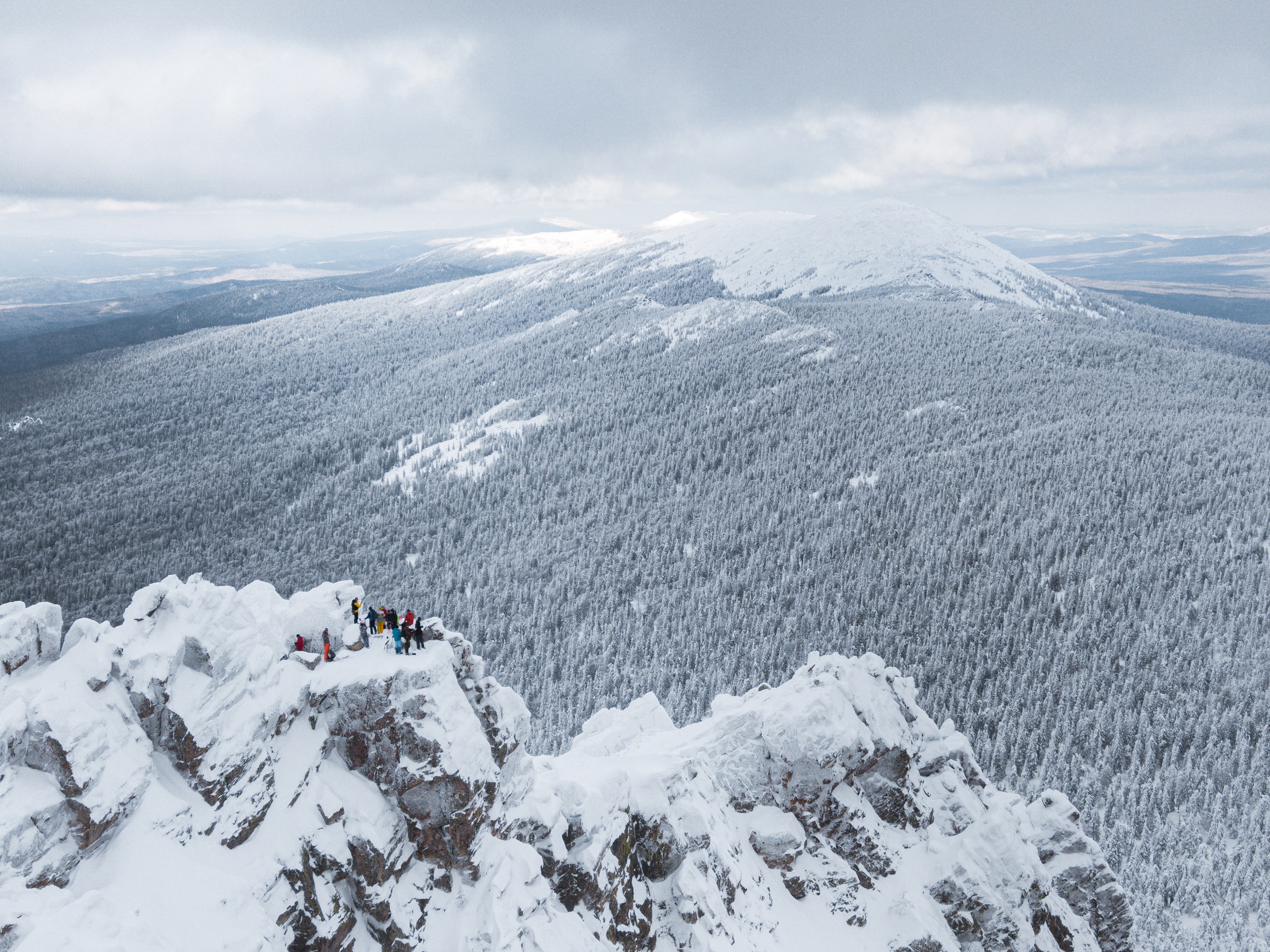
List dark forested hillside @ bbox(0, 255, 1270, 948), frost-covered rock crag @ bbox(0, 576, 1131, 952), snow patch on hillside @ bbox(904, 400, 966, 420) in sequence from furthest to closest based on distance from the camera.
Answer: snow patch on hillside @ bbox(904, 400, 966, 420) < dark forested hillside @ bbox(0, 255, 1270, 948) < frost-covered rock crag @ bbox(0, 576, 1131, 952)

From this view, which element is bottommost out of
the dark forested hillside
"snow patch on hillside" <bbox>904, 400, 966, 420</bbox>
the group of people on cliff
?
the dark forested hillside

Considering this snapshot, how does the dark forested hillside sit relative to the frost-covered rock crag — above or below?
below

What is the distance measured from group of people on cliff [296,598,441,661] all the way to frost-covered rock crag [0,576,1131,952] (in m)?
0.76

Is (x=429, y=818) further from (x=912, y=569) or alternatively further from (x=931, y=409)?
(x=931, y=409)

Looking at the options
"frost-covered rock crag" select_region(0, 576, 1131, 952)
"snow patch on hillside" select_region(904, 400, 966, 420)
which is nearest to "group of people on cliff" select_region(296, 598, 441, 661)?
"frost-covered rock crag" select_region(0, 576, 1131, 952)

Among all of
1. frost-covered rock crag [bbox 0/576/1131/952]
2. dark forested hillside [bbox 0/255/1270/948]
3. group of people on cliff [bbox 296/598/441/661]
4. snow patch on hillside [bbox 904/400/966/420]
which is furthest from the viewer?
snow patch on hillside [bbox 904/400/966/420]

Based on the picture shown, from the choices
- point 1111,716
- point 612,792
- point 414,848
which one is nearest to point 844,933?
point 612,792

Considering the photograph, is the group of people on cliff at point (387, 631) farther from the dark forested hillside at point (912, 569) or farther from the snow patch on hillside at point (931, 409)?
the snow patch on hillside at point (931, 409)

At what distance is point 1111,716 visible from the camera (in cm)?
9838

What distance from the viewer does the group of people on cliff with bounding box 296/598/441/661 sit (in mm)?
30094

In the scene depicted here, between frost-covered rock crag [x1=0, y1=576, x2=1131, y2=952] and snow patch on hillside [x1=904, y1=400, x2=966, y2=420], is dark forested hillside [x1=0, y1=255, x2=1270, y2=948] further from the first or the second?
frost-covered rock crag [x1=0, y1=576, x2=1131, y2=952]

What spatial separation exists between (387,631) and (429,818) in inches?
375

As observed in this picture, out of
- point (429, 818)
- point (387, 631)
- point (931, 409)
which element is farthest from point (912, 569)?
point (429, 818)

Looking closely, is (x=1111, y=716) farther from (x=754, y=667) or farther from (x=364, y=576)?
(x=364, y=576)
